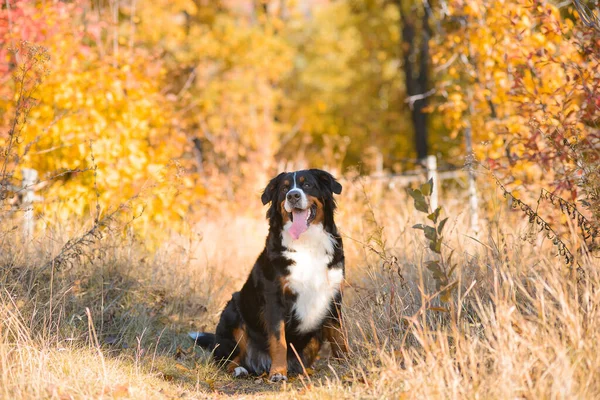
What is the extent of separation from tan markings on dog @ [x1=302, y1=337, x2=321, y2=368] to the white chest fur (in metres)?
0.23

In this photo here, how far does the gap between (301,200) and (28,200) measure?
3124mm

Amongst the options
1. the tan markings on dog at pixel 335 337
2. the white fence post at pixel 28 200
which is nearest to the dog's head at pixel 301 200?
the tan markings on dog at pixel 335 337

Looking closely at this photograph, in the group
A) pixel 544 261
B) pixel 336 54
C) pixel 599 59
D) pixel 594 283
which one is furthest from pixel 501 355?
pixel 336 54

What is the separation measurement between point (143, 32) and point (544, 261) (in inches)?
410

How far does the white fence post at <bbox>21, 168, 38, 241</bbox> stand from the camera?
18.8ft

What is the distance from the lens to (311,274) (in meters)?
5.00

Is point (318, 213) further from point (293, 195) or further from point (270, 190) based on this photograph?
point (270, 190)

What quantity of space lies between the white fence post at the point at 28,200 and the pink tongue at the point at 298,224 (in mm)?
1839

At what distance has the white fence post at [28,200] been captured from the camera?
18.8ft

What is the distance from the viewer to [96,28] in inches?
328

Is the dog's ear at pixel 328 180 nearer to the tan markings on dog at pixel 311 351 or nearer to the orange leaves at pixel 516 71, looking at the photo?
the tan markings on dog at pixel 311 351

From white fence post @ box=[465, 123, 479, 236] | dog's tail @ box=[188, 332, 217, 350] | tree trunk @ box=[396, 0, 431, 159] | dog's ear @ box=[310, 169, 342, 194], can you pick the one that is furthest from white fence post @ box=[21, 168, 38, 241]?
tree trunk @ box=[396, 0, 431, 159]

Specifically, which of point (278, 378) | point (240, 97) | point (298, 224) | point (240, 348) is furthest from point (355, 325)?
point (240, 97)

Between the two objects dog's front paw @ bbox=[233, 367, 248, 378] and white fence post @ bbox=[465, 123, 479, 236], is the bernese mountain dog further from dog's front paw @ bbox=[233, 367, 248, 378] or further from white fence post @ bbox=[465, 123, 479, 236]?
white fence post @ bbox=[465, 123, 479, 236]
